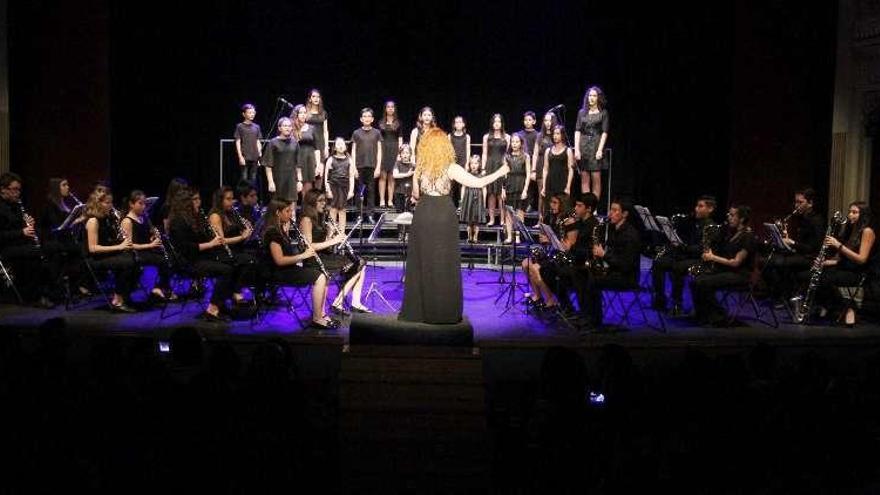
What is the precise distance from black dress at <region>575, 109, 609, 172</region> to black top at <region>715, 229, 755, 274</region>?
3.69 metres

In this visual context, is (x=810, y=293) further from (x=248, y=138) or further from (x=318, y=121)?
(x=248, y=138)

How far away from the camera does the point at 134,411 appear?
5.32 metres

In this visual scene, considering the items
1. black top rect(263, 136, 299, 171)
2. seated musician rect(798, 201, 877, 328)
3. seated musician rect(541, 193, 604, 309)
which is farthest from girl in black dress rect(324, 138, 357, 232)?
seated musician rect(798, 201, 877, 328)

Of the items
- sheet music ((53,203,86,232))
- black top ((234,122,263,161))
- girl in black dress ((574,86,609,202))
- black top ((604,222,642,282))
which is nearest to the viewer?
black top ((604,222,642,282))

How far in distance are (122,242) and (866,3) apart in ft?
28.6

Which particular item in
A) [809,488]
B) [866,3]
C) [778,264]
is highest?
[866,3]

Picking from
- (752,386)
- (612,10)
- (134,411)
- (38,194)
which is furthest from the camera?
(612,10)

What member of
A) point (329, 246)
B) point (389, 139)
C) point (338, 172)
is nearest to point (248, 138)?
point (338, 172)

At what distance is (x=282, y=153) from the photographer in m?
12.6

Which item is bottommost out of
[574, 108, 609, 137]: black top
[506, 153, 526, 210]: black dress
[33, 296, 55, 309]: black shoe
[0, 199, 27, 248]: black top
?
[33, 296, 55, 309]: black shoe

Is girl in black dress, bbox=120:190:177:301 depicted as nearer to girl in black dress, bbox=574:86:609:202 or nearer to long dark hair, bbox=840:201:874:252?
girl in black dress, bbox=574:86:609:202

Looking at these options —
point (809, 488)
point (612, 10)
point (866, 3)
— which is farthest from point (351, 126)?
point (809, 488)

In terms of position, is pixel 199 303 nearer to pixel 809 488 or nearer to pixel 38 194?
pixel 38 194

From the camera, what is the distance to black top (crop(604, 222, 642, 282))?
28.0ft
